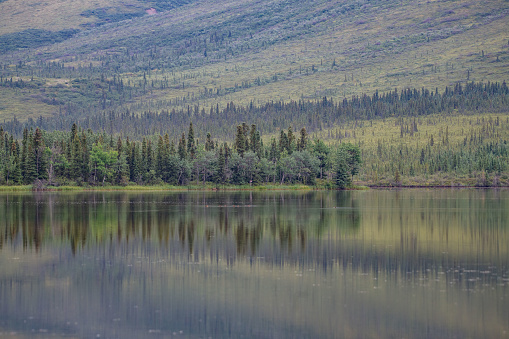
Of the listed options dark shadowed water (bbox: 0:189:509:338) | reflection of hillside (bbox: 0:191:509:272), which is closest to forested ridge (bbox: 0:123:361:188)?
reflection of hillside (bbox: 0:191:509:272)

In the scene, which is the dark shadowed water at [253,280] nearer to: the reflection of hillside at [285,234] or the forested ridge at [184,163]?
the reflection of hillside at [285,234]

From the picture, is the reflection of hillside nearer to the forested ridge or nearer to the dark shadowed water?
the dark shadowed water

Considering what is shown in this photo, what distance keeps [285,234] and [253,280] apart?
60.4 feet

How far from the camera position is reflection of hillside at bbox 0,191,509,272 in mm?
40156

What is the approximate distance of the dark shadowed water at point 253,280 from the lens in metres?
25.2

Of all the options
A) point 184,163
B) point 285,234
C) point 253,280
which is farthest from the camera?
point 184,163

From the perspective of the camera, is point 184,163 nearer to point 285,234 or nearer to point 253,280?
point 285,234

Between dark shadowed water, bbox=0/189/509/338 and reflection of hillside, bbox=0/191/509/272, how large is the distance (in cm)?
16

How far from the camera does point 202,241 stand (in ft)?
153

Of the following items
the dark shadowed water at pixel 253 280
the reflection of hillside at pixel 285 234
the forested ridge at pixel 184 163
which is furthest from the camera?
the forested ridge at pixel 184 163

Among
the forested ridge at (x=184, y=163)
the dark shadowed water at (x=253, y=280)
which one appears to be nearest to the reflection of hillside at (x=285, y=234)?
the dark shadowed water at (x=253, y=280)

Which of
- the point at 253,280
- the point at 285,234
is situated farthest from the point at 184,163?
the point at 253,280

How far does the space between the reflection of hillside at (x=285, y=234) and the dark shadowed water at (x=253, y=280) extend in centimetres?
16

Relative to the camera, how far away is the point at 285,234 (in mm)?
51062
